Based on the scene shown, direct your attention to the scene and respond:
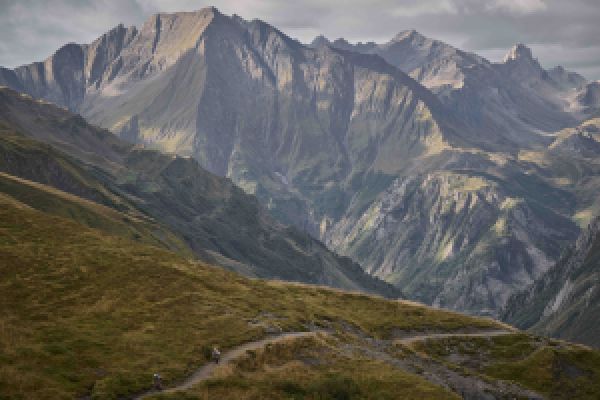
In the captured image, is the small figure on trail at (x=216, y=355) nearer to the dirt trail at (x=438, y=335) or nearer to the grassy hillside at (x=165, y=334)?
the grassy hillside at (x=165, y=334)

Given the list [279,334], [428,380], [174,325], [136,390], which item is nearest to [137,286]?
[174,325]

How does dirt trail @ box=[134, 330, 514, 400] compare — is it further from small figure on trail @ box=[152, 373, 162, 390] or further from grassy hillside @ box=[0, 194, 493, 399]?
grassy hillside @ box=[0, 194, 493, 399]

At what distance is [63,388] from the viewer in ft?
151

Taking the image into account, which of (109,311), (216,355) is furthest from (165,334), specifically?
(109,311)

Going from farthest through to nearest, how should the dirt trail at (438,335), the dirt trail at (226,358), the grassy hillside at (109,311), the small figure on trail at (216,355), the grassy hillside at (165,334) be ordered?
the dirt trail at (438,335) → the small figure on trail at (216,355) → the grassy hillside at (165,334) → the dirt trail at (226,358) → the grassy hillside at (109,311)

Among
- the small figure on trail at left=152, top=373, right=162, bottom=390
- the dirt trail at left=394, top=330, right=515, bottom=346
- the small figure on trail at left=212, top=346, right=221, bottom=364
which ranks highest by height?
the small figure on trail at left=212, top=346, right=221, bottom=364

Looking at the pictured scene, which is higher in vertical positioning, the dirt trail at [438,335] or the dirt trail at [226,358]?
the dirt trail at [226,358]

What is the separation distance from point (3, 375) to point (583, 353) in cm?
8217

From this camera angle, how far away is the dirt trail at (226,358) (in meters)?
50.4

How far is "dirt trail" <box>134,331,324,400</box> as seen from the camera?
1986 inches

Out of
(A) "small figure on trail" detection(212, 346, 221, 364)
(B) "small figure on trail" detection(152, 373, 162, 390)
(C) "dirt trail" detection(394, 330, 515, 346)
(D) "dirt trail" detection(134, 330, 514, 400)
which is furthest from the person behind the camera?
(C) "dirt trail" detection(394, 330, 515, 346)

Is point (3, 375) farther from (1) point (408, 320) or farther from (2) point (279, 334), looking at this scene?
(1) point (408, 320)

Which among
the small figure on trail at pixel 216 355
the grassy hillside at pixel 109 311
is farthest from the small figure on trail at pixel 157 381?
the small figure on trail at pixel 216 355

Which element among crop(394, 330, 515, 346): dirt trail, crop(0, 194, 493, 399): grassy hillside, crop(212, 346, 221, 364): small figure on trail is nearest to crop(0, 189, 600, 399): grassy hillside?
crop(0, 194, 493, 399): grassy hillside
